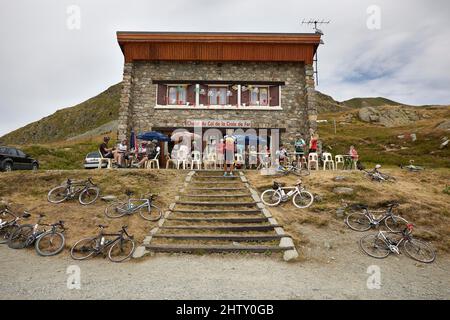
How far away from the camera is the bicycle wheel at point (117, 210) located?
32.9 ft

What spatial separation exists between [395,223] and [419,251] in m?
1.39

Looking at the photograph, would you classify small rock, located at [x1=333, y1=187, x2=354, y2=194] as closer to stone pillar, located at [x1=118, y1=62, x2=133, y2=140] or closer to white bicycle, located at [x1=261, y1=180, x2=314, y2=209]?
white bicycle, located at [x1=261, y1=180, x2=314, y2=209]

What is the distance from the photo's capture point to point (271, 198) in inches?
450

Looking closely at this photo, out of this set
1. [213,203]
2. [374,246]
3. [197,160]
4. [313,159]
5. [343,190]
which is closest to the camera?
[374,246]

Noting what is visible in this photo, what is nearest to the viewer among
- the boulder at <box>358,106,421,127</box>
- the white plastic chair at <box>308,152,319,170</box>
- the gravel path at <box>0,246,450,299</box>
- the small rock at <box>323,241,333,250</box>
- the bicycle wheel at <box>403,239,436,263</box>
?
the gravel path at <box>0,246,450,299</box>

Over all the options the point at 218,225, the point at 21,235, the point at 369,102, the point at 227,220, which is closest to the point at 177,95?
the point at 227,220

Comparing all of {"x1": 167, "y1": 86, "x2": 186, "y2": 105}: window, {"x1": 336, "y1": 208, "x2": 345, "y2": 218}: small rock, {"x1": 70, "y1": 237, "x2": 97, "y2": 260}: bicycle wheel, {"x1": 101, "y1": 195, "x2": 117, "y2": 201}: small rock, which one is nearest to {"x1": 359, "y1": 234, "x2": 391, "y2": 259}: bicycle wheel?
{"x1": 336, "y1": 208, "x2": 345, "y2": 218}: small rock

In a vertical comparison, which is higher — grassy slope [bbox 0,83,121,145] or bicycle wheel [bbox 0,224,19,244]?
grassy slope [bbox 0,83,121,145]

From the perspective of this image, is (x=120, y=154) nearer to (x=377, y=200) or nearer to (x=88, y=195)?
(x=88, y=195)

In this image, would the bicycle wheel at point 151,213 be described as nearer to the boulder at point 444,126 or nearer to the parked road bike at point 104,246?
the parked road bike at point 104,246

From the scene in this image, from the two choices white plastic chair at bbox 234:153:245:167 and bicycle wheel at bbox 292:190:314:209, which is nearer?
bicycle wheel at bbox 292:190:314:209

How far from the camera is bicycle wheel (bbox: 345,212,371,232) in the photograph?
9453mm

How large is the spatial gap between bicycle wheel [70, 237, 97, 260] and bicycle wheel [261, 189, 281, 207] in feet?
19.7
